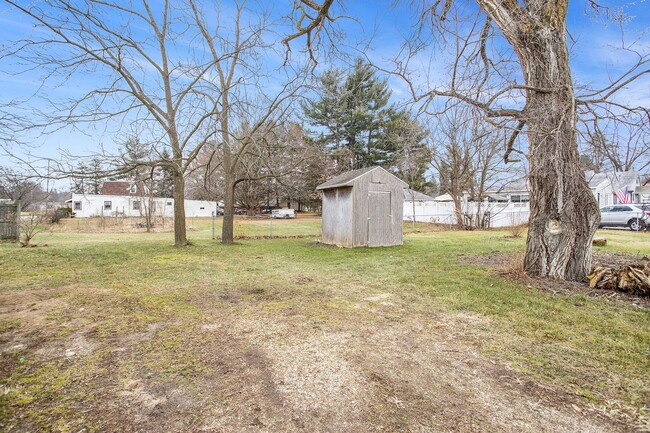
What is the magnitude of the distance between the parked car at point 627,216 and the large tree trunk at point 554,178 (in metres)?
14.7

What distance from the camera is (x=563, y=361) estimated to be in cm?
283

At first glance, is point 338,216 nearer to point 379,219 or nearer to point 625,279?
point 379,219

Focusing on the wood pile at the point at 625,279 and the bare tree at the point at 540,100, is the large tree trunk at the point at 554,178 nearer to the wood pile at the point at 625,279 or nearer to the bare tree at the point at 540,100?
the bare tree at the point at 540,100

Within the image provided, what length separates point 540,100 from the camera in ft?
17.5

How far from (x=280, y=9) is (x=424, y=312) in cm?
626

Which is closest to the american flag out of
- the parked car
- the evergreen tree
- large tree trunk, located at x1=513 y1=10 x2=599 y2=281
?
the parked car

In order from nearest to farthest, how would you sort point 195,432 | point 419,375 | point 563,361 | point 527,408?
point 195,432 → point 527,408 → point 419,375 → point 563,361

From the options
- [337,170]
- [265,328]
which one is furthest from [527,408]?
[337,170]

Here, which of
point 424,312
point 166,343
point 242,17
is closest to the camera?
point 166,343

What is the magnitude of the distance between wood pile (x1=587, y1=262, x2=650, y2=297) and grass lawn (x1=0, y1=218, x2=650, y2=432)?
71cm

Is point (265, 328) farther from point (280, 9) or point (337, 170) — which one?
point (337, 170)

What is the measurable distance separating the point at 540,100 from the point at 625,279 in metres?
2.91

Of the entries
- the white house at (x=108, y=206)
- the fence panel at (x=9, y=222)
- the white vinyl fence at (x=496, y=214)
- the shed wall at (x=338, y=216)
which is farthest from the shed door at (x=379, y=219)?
the white house at (x=108, y=206)

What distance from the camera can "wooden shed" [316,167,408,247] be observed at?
11.1 metres
